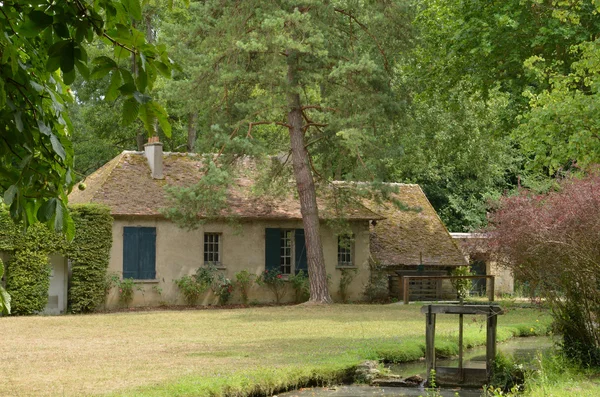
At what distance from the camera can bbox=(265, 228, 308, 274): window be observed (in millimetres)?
31125

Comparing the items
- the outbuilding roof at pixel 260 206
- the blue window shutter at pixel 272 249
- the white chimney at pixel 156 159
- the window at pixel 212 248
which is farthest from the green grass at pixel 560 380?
the white chimney at pixel 156 159

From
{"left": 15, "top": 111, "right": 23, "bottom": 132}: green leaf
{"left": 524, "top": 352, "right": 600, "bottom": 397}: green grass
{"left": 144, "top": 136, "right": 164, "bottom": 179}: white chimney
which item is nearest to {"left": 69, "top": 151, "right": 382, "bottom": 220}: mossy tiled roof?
{"left": 144, "top": 136, "right": 164, "bottom": 179}: white chimney

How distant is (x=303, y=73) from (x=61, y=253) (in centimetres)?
893

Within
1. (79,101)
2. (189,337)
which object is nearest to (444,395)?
(189,337)

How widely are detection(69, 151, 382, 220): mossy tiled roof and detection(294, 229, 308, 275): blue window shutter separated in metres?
0.84

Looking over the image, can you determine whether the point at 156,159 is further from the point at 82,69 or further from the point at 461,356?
the point at 82,69

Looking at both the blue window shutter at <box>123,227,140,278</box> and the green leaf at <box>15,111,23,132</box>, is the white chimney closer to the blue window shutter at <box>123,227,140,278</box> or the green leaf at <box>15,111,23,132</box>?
the blue window shutter at <box>123,227,140,278</box>

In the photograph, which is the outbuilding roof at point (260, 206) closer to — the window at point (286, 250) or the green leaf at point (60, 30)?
the window at point (286, 250)

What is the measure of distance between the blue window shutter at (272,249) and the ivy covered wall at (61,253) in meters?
6.08

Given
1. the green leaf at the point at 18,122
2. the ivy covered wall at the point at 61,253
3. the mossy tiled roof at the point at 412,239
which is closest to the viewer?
the green leaf at the point at 18,122

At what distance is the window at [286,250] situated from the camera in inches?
1225

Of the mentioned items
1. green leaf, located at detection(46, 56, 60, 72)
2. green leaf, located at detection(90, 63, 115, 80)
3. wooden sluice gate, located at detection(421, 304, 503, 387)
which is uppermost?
green leaf, located at detection(46, 56, 60, 72)

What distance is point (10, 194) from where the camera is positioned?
4.16 m

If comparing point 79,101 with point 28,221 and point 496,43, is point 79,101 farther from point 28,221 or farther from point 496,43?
point 28,221
